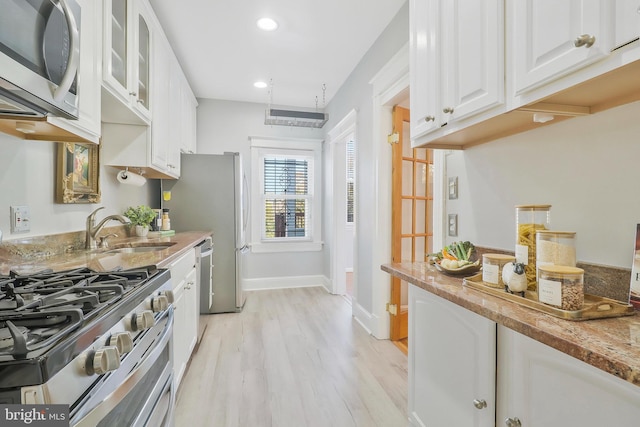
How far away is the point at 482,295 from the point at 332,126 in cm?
342

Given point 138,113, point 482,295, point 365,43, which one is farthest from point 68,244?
point 365,43

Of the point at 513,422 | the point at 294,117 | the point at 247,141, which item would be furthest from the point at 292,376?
the point at 247,141

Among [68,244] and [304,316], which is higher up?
[68,244]

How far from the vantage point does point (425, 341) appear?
1299mm

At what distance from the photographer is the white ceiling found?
89.7 inches

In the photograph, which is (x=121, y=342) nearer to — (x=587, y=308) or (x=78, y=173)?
(x=587, y=308)

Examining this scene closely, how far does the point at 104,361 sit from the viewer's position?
2.21 ft

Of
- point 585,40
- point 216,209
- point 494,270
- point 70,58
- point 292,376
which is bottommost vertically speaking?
point 292,376

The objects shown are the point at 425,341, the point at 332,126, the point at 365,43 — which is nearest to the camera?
the point at 425,341

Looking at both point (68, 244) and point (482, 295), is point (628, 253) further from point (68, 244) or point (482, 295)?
point (68, 244)

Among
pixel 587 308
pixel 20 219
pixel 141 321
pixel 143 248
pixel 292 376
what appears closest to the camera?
pixel 587 308

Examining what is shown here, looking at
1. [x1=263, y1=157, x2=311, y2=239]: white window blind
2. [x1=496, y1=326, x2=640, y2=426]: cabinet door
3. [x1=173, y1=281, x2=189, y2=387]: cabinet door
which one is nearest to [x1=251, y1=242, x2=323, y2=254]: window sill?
[x1=263, y1=157, x2=311, y2=239]: white window blind

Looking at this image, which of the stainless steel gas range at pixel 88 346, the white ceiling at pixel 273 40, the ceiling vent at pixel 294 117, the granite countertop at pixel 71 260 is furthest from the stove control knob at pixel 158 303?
the ceiling vent at pixel 294 117

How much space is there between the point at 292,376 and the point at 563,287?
179 centimetres
